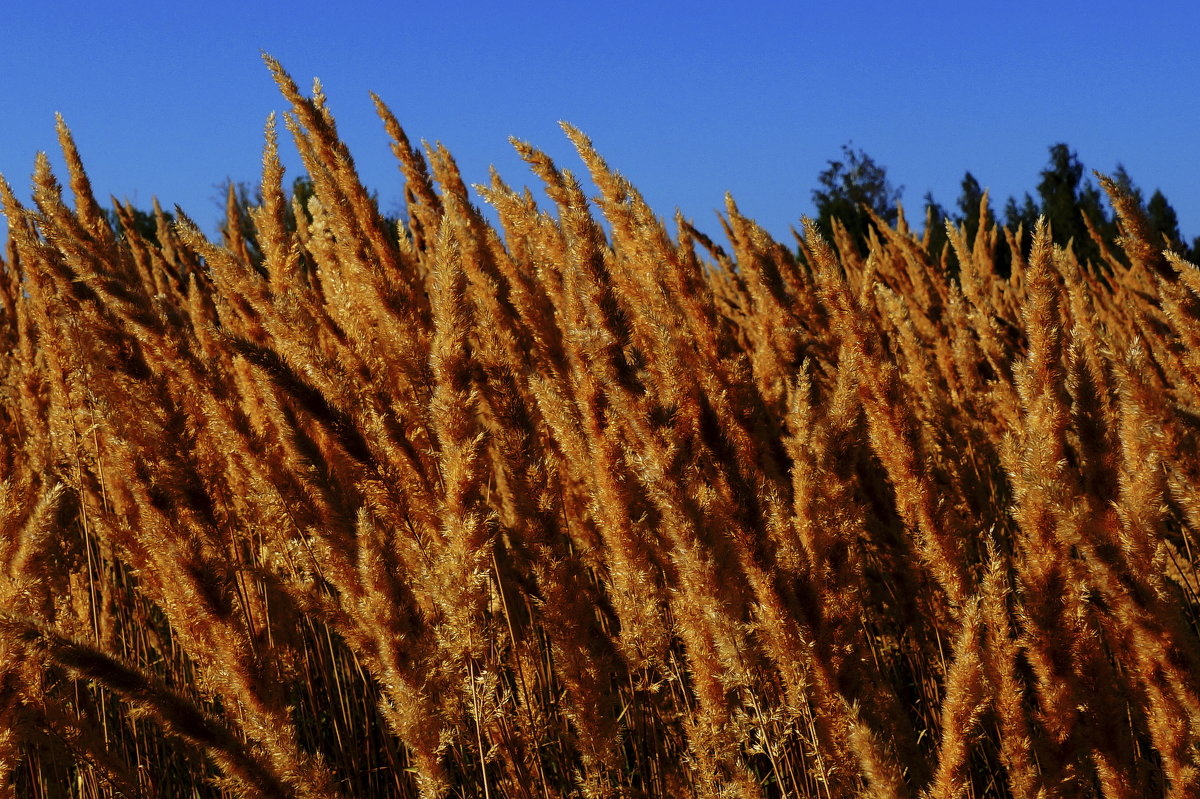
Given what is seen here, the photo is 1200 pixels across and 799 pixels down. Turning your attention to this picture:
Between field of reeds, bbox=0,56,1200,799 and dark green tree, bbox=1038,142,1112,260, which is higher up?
dark green tree, bbox=1038,142,1112,260

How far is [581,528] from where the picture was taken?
83.5 inches

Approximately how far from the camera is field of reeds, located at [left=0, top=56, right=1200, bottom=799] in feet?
4.29

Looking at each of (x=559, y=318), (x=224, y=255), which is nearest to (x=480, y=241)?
(x=559, y=318)

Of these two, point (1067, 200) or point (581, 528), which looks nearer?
point (581, 528)

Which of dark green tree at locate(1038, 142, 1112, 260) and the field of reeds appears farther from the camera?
dark green tree at locate(1038, 142, 1112, 260)

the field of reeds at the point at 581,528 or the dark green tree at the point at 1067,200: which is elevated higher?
the dark green tree at the point at 1067,200

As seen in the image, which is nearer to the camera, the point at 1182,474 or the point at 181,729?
the point at 181,729

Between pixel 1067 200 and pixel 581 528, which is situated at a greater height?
pixel 1067 200

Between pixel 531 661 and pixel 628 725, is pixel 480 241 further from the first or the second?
pixel 628 725

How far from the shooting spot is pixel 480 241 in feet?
7.34

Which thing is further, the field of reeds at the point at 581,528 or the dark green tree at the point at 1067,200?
the dark green tree at the point at 1067,200

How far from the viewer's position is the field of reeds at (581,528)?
131cm

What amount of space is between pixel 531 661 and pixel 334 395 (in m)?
0.74

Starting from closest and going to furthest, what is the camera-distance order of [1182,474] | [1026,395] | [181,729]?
[181,729] → [1026,395] → [1182,474]
